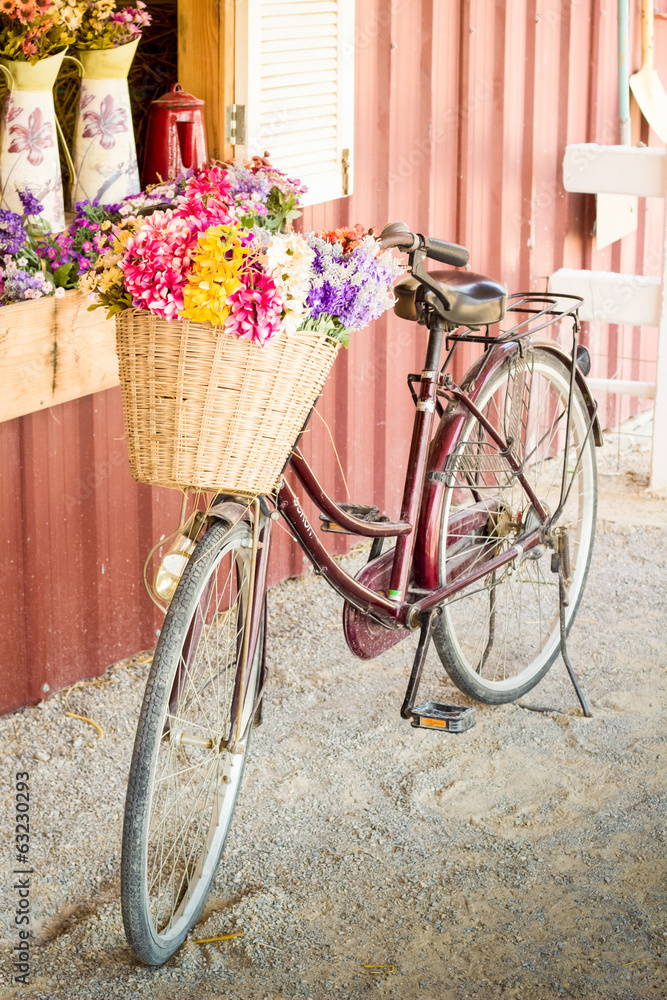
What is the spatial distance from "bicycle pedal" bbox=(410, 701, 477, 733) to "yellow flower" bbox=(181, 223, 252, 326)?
1.23 m

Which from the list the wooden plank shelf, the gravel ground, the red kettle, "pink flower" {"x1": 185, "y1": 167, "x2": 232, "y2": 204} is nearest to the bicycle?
the gravel ground

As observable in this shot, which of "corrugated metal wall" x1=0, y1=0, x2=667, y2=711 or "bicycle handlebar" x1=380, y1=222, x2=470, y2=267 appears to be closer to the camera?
"bicycle handlebar" x1=380, y1=222, x2=470, y2=267

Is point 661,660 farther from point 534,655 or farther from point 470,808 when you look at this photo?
point 470,808

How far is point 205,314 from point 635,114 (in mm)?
4875

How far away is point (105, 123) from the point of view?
10.1 feet

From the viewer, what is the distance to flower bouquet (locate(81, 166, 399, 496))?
6.46ft

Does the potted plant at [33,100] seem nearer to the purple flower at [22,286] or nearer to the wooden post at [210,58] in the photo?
the purple flower at [22,286]

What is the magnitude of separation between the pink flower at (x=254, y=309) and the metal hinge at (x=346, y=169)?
200 centimetres

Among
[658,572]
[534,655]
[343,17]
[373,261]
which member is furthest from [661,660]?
[343,17]

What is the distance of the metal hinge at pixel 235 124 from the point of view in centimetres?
327

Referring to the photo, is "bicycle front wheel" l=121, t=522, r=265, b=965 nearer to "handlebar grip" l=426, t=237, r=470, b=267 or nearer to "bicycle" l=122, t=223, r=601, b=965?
"bicycle" l=122, t=223, r=601, b=965

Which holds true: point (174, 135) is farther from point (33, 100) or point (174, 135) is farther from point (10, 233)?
point (10, 233)

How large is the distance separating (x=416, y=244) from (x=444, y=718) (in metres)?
1.10

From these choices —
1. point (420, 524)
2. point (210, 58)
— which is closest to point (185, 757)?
point (420, 524)
